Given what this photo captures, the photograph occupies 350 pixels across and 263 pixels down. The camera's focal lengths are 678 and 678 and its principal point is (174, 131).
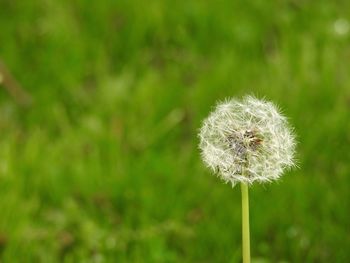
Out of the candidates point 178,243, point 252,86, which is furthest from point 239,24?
point 178,243

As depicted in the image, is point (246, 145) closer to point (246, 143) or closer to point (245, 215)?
point (246, 143)

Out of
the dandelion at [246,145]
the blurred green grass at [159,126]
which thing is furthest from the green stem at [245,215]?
the blurred green grass at [159,126]

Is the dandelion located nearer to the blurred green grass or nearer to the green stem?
the green stem

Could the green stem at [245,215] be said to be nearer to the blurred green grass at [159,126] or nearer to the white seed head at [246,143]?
the white seed head at [246,143]

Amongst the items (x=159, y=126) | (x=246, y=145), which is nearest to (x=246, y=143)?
(x=246, y=145)

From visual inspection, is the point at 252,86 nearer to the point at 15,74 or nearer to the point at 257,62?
the point at 257,62

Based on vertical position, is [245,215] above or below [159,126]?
below

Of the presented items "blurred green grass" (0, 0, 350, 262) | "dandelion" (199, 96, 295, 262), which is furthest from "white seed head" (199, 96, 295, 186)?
"blurred green grass" (0, 0, 350, 262)
